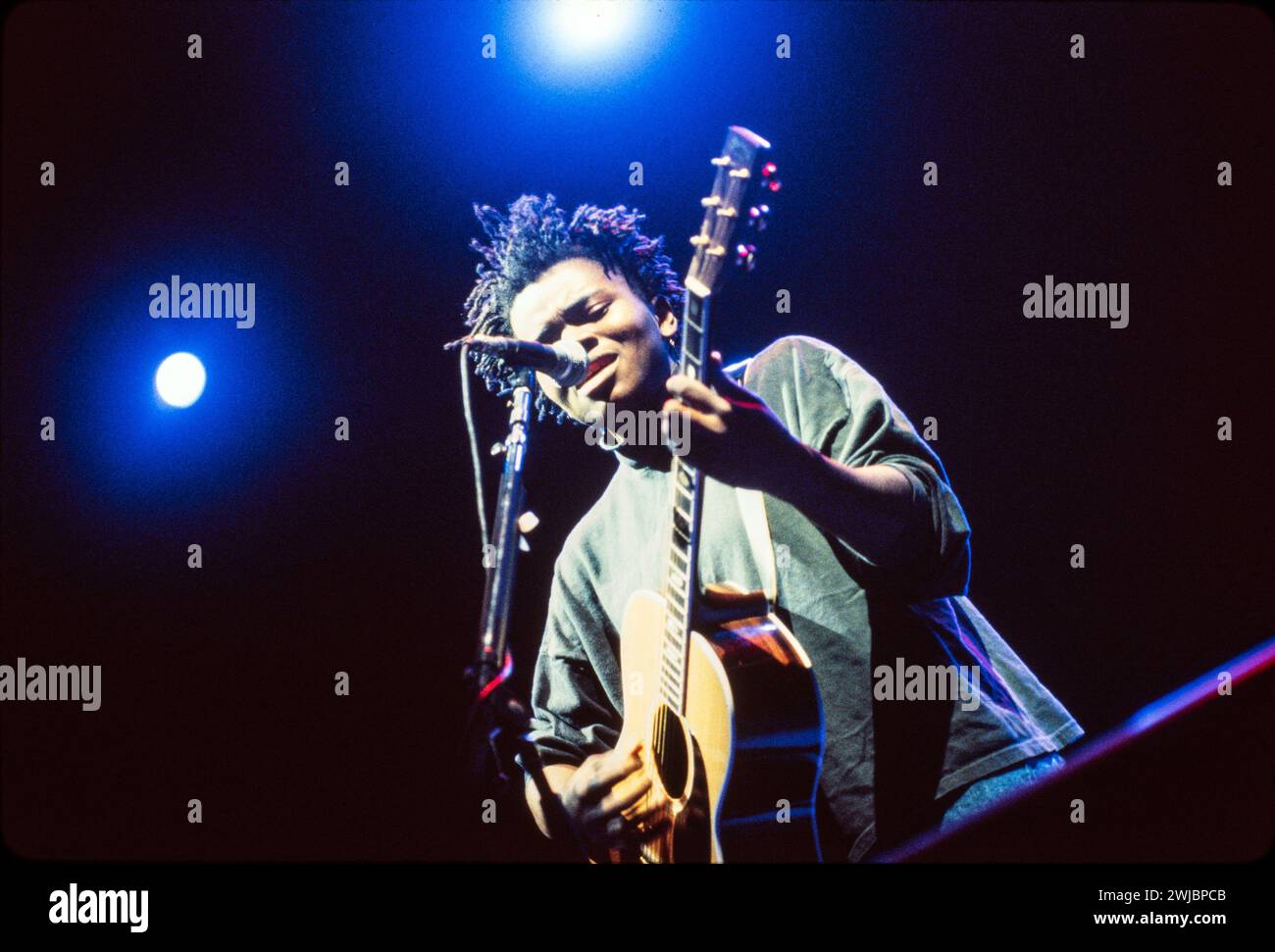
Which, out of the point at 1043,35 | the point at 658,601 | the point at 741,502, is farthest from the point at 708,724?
the point at 1043,35

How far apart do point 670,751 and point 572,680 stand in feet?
1.37

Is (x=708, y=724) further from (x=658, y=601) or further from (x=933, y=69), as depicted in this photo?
(x=933, y=69)

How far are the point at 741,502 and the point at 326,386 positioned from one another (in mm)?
1274

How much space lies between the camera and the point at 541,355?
1785 millimetres

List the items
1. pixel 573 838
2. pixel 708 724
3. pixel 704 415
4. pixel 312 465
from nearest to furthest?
pixel 704 415
pixel 708 724
pixel 573 838
pixel 312 465

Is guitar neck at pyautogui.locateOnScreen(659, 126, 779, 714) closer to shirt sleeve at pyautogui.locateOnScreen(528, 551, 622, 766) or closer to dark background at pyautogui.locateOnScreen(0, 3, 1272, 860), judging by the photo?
shirt sleeve at pyautogui.locateOnScreen(528, 551, 622, 766)

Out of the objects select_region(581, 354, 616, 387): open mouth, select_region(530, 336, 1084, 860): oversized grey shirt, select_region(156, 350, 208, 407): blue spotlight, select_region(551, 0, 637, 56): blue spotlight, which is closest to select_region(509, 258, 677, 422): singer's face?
select_region(581, 354, 616, 387): open mouth

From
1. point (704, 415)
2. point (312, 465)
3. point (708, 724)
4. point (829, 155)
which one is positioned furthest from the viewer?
point (312, 465)

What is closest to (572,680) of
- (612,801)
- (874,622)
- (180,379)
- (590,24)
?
(612,801)

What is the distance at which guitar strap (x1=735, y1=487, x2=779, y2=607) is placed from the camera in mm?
2229

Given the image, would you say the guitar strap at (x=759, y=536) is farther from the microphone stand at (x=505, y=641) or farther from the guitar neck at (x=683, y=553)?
the microphone stand at (x=505, y=641)

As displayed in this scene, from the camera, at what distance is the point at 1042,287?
259 centimetres

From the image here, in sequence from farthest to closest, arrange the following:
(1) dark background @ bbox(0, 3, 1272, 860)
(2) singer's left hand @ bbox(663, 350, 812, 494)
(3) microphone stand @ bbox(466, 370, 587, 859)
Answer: (1) dark background @ bbox(0, 3, 1272, 860) < (2) singer's left hand @ bbox(663, 350, 812, 494) < (3) microphone stand @ bbox(466, 370, 587, 859)

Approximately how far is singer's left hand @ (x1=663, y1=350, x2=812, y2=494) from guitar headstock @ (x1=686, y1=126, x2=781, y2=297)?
21cm
